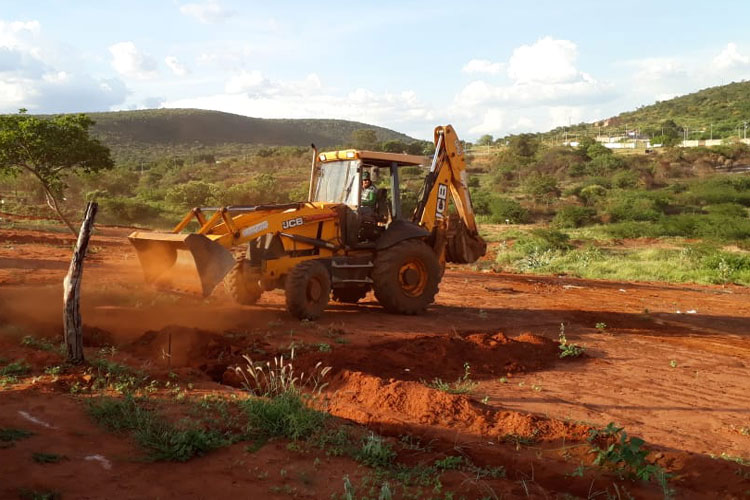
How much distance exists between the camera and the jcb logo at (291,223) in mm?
10711

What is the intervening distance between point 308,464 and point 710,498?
299cm

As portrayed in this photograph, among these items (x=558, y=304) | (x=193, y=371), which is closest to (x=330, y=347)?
(x=193, y=371)

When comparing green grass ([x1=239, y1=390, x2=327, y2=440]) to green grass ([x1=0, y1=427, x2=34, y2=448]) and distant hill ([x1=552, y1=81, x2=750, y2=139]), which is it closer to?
green grass ([x1=0, y1=427, x2=34, y2=448])

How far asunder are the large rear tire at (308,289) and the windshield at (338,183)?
61.5 inches

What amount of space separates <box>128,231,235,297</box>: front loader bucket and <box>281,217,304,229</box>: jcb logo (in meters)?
1.38

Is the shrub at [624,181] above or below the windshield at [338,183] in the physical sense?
below

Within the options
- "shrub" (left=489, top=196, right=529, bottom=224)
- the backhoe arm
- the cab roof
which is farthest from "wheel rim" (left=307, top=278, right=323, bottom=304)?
"shrub" (left=489, top=196, right=529, bottom=224)

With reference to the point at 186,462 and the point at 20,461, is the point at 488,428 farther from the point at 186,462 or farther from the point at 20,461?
the point at 20,461

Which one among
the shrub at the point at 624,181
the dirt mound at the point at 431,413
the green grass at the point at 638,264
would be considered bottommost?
the green grass at the point at 638,264

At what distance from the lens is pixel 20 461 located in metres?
4.79

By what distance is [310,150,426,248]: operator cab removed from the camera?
455 inches

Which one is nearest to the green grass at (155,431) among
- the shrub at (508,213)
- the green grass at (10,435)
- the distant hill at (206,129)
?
the green grass at (10,435)

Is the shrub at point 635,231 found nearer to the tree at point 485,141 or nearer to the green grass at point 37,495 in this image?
the green grass at point 37,495

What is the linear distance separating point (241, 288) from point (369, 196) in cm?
267
